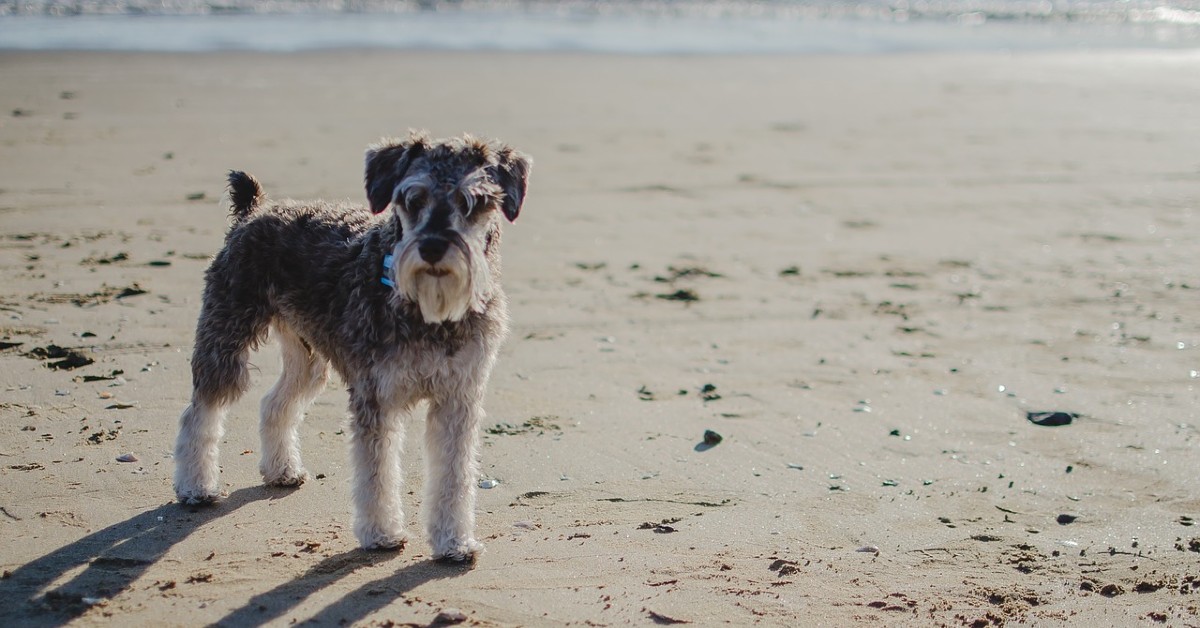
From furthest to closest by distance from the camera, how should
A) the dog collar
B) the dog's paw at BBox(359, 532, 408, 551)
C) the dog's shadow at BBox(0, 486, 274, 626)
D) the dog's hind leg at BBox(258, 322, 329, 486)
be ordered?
1. the dog's hind leg at BBox(258, 322, 329, 486)
2. the dog's paw at BBox(359, 532, 408, 551)
3. the dog collar
4. the dog's shadow at BBox(0, 486, 274, 626)

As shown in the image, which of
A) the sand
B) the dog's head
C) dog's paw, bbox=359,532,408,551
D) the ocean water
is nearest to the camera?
the dog's head

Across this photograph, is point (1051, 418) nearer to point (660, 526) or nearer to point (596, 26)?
point (660, 526)

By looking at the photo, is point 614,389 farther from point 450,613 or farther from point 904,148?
point 904,148

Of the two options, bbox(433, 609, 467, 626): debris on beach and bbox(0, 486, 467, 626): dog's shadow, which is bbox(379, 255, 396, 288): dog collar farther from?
bbox(433, 609, 467, 626): debris on beach

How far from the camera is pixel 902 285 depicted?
10094 mm

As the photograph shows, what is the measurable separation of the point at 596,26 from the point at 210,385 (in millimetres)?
24895

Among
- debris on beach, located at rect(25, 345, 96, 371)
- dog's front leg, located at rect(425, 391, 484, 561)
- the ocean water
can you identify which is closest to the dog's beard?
dog's front leg, located at rect(425, 391, 484, 561)

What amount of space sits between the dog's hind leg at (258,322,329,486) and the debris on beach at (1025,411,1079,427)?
446cm

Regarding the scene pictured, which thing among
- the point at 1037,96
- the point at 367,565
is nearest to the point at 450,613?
the point at 367,565

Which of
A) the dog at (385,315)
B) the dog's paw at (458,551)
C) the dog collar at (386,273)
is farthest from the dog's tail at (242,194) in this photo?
the dog's paw at (458,551)

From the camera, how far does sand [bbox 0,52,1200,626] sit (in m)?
5.19

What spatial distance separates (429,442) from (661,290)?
450 cm

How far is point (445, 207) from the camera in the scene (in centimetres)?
494

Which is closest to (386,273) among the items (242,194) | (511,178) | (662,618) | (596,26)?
(511,178)
